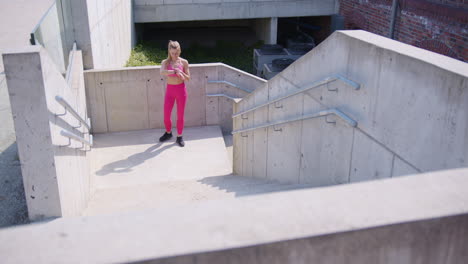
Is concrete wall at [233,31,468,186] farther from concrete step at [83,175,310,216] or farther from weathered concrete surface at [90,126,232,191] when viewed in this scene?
weathered concrete surface at [90,126,232,191]

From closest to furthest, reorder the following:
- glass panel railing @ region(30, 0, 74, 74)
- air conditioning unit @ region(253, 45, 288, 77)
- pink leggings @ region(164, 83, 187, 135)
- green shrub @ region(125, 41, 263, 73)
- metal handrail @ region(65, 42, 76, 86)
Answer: glass panel railing @ region(30, 0, 74, 74) → metal handrail @ region(65, 42, 76, 86) → pink leggings @ region(164, 83, 187, 135) → green shrub @ region(125, 41, 263, 73) → air conditioning unit @ region(253, 45, 288, 77)

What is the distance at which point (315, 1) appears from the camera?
14961 millimetres

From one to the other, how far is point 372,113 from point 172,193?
3145 millimetres

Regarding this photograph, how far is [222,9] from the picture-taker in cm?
1459

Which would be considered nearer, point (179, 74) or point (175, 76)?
point (179, 74)

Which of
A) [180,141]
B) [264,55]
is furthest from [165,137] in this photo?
[264,55]

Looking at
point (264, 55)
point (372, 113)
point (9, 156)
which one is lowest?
point (264, 55)

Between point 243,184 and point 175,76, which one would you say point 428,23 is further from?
point 243,184

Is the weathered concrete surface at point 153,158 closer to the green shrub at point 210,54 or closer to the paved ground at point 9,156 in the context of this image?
the paved ground at point 9,156

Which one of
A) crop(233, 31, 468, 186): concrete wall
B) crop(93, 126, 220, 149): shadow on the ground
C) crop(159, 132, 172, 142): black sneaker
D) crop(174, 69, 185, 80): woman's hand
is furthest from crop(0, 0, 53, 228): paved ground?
crop(233, 31, 468, 186): concrete wall

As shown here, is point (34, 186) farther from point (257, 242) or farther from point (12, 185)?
point (257, 242)

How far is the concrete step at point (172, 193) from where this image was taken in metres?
5.49

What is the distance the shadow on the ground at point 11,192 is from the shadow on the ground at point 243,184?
8.26ft

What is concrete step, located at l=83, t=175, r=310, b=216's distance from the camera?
18.0ft
